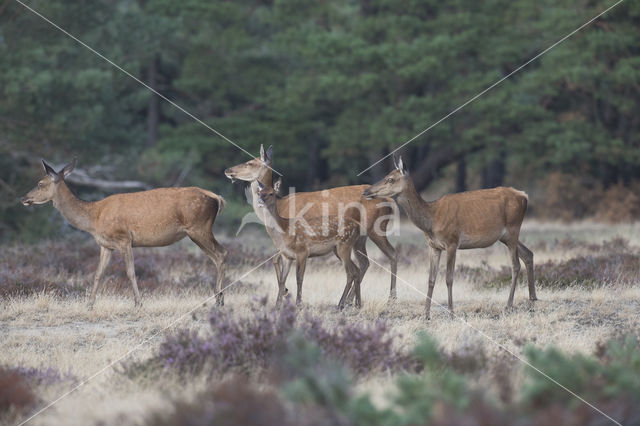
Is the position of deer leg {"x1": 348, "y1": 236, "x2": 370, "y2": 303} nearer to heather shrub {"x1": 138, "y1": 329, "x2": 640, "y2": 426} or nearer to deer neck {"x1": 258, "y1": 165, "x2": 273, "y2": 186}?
deer neck {"x1": 258, "y1": 165, "x2": 273, "y2": 186}

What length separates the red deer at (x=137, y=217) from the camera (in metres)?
10.3

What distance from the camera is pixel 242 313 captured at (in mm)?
9117

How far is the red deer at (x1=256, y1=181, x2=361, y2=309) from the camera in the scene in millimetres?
9906

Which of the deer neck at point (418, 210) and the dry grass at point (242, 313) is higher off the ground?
the deer neck at point (418, 210)

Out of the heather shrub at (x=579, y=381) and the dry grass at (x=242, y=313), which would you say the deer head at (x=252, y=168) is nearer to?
the dry grass at (x=242, y=313)

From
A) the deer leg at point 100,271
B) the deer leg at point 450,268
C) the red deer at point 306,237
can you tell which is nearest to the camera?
the deer leg at point 450,268

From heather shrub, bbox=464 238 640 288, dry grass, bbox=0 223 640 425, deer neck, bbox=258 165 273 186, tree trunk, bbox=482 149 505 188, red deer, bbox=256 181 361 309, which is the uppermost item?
deer neck, bbox=258 165 273 186

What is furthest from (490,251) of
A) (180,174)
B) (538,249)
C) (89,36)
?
(89,36)

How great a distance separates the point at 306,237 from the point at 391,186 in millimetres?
1205

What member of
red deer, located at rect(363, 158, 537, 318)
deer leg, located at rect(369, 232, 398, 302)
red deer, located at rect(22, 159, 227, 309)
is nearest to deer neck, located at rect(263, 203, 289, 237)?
red deer, located at rect(22, 159, 227, 309)

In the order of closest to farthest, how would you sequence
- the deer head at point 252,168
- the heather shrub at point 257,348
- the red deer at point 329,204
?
the heather shrub at point 257,348
the red deer at point 329,204
the deer head at point 252,168

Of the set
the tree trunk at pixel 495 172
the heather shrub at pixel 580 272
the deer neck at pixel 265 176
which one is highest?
the deer neck at pixel 265 176

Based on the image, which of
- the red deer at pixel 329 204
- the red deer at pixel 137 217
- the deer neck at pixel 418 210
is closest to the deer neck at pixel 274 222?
the red deer at pixel 329 204

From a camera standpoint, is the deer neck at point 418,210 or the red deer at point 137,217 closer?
the deer neck at point 418,210
